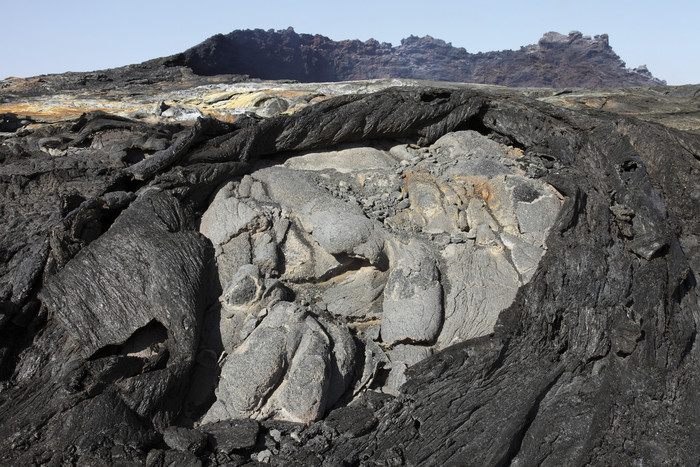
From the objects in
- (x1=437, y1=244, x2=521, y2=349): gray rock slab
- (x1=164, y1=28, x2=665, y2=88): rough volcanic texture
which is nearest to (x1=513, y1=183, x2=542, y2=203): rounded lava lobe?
(x1=437, y1=244, x2=521, y2=349): gray rock slab

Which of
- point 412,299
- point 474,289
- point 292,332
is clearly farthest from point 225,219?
point 474,289

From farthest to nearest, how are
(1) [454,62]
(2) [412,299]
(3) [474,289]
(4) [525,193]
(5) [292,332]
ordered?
1. (1) [454,62]
2. (4) [525,193]
3. (3) [474,289]
4. (2) [412,299]
5. (5) [292,332]

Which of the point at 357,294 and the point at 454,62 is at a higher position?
the point at 454,62

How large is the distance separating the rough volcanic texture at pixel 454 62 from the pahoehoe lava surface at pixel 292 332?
15.5 meters

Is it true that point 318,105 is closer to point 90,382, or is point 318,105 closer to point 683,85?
point 90,382

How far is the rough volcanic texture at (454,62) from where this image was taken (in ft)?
69.9

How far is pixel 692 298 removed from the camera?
3.88m

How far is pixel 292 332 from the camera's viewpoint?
3186 mm

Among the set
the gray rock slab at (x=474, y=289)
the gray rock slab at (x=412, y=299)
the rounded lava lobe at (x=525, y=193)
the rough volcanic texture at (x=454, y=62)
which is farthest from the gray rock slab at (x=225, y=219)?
the rough volcanic texture at (x=454, y=62)

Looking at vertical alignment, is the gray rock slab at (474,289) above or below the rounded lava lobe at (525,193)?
below

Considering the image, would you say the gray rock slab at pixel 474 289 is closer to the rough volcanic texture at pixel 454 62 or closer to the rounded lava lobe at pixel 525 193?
the rounded lava lobe at pixel 525 193

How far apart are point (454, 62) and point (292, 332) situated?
26269 millimetres

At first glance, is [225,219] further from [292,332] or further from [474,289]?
[474,289]

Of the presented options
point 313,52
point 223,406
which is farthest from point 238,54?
point 223,406
